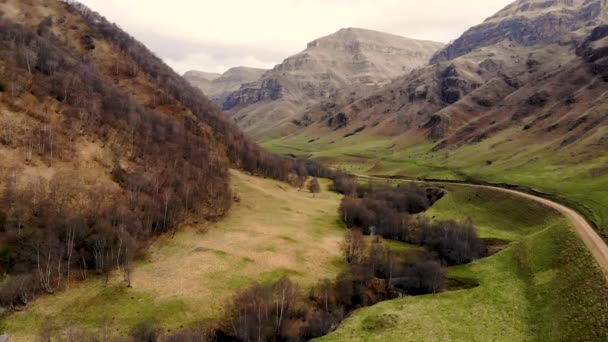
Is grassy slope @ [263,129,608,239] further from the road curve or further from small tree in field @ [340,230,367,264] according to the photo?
small tree in field @ [340,230,367,264]

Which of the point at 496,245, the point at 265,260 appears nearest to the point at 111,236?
the point at 265,260

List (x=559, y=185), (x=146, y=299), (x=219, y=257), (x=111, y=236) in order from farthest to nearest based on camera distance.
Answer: (x=559, y=185), (x=219, y=257), (x=111, y=236), (x=146, y=299)

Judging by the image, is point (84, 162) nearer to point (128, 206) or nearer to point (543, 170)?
point (128, 206)

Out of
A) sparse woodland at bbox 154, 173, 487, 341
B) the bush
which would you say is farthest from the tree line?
the bush

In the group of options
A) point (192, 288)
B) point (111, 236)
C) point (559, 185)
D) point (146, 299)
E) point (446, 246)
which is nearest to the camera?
point (146, 299)

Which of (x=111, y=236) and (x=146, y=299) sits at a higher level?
(x=111, y=236)

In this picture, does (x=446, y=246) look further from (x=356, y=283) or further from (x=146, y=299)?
(x=146, y=299)
